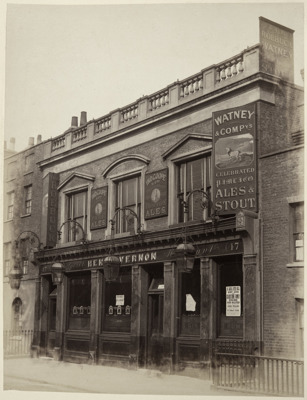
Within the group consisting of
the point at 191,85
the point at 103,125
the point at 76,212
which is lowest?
the point at 76,212

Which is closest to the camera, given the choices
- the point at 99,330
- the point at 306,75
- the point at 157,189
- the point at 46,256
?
the point at 306,75

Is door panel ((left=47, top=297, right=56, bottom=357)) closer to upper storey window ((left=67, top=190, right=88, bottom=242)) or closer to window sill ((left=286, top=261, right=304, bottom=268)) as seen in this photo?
upper storey window ((left=67, top=190, right=88, bottom=242))

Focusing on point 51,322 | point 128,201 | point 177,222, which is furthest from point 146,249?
point 51,322

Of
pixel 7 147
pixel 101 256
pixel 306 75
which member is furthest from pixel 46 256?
pixel 306 75

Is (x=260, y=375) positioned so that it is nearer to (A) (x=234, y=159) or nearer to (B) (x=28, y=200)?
(A) (x=234, y=159)

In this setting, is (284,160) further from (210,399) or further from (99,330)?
(99,330)

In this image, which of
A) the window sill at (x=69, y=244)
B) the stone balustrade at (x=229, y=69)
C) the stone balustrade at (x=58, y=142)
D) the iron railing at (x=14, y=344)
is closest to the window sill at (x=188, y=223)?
the stone balustrade at (x=229, y=69)

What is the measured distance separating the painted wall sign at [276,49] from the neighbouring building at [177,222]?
4cm

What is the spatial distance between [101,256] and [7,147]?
5813 mm

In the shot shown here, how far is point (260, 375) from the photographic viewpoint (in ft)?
38.1

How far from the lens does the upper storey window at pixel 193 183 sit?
1528 cm

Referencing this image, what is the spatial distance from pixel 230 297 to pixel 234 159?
322 centimetres

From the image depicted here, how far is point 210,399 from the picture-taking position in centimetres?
1105

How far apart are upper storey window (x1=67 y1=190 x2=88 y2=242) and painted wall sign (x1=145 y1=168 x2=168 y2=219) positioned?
A: 10.3ft
